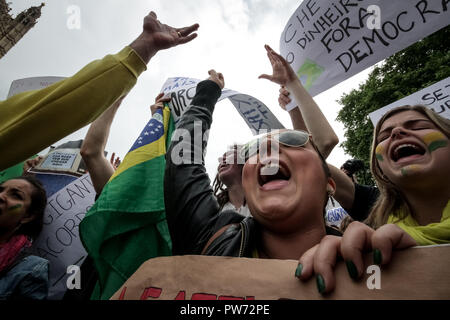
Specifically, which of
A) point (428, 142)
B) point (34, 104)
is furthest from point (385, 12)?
point (34, 104)

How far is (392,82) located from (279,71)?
9586mm

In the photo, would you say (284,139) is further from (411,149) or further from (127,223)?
(127,223)

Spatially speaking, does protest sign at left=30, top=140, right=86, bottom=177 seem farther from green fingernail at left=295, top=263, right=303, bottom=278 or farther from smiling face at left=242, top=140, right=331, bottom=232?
green fingernail at left=295, top=263, right=303, bottom=278

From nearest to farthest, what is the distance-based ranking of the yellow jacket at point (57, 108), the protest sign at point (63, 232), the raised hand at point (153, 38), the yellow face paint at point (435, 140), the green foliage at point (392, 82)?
the yellow jacket at point (57, 108) → the raised hand at point (153, 38) → the yellow face paint at point (435, 140) → the protest sign at point (63, 232) → the green foliage at point (392, 82)

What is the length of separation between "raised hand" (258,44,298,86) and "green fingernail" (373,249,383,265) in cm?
199

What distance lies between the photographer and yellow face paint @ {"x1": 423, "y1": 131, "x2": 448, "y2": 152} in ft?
4.54

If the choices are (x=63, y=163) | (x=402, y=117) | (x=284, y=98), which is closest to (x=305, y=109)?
(x=284, y=98)

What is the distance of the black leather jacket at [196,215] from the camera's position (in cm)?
114

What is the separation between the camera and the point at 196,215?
1.35 m

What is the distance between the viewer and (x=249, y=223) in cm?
119

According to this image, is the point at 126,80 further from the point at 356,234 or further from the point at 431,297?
the point at 431,297

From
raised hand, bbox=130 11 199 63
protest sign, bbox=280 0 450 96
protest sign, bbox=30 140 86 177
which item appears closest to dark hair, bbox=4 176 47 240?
protest sign, bbox=30 140 86 177

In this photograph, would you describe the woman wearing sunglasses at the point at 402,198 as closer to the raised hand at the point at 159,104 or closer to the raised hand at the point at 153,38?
the raised hand at the point at 153,38

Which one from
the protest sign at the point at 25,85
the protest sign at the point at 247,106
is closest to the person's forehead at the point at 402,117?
the protest sign at the point at 247,106
